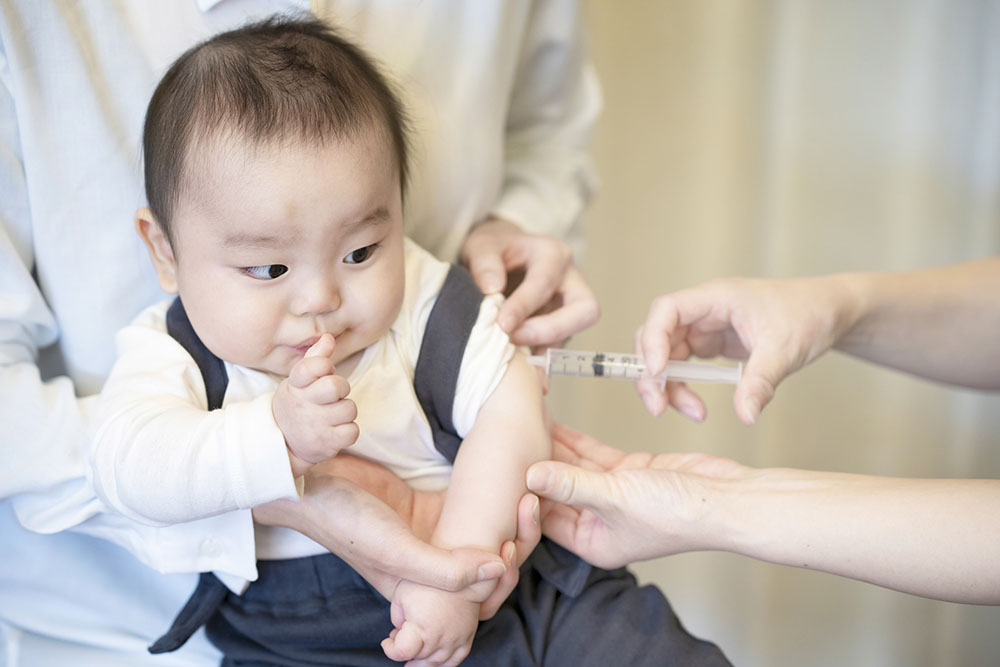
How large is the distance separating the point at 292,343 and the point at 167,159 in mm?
232

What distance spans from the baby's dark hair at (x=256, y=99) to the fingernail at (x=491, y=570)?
462 millimetres

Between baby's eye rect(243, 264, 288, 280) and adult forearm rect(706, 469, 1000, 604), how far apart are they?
1.81 ft

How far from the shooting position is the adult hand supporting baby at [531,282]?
113 centimetres

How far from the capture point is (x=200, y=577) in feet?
3.37

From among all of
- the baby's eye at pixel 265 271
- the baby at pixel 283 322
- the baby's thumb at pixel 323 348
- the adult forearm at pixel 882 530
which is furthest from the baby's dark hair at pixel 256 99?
→ the adult forearm at pixel 882 530

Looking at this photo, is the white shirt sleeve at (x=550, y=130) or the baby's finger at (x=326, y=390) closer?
the baby's finger at (x=326, y=390)

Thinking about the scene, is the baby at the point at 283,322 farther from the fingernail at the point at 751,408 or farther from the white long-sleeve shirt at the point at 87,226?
the fingernail at the point at 751,408

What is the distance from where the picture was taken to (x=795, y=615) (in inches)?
85.4

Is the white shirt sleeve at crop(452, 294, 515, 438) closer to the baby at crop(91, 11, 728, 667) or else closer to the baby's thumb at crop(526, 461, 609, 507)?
the baby at crop(91, 11, 728, 667)

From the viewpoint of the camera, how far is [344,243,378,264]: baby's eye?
93 cm

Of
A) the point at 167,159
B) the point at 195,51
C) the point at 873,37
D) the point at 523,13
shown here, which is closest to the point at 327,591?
the point at 167,159

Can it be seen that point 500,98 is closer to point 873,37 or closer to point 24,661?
point 24,661

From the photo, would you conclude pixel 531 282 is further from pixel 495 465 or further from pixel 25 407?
pixel 25 407

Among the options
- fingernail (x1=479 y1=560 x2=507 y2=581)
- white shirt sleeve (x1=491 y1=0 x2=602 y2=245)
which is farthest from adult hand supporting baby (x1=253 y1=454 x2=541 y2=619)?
white shirt sleeve (x1=491 y1=0 x2=602 y2=245)
